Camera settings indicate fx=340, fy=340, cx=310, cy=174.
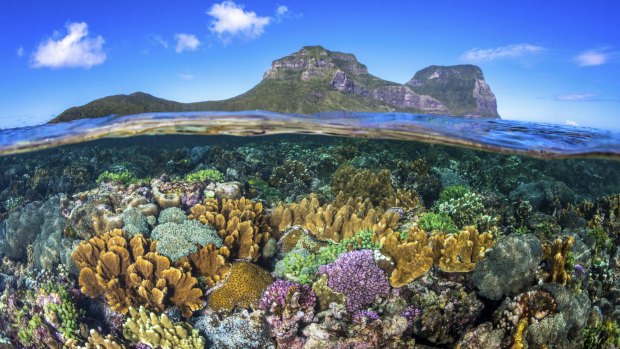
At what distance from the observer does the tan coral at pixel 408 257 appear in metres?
6.16

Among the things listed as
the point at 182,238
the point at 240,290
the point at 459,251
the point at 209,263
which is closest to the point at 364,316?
the point at 459,251

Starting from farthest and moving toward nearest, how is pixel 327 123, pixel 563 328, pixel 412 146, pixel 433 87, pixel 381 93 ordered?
pixel 433 87
pixel 381 93
pixel 412 146
pixel 327 123
pixel 563 328

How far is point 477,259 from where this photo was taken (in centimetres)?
625

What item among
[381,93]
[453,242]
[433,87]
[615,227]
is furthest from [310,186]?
[433,87]

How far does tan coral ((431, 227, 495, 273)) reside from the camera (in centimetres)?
613

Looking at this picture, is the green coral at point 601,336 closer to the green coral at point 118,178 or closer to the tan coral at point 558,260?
the tan coral at point 558,260

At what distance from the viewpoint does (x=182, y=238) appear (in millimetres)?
7086

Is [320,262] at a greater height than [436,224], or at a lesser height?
lesser

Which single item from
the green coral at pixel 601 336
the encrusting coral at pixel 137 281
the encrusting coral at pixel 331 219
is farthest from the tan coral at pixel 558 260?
the encrusting coral at pixel 137 281

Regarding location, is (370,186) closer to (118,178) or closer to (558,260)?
(558,260)

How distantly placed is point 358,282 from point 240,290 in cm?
220

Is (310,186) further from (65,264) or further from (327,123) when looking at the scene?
(65,264)

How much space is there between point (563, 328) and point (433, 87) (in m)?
28.2

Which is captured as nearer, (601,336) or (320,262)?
(601,336)
